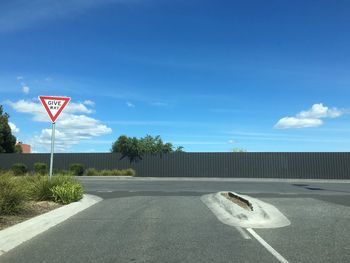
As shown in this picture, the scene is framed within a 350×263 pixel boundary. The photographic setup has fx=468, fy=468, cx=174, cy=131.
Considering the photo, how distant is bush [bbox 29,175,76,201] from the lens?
1429 cm

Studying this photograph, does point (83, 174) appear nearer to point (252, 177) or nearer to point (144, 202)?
point (252, 177)

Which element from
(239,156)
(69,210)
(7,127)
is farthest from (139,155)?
(69,210)

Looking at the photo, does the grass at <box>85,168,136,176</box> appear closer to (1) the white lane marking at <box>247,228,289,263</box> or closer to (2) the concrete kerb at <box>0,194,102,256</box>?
(2) the concrete kerb at <box>0,194,102,256</box>

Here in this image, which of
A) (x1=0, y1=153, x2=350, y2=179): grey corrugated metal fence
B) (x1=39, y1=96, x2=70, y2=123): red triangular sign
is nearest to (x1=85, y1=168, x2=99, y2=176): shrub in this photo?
(x1=0, y1=153, x2=350, y2=179): grey corrugated metal fence

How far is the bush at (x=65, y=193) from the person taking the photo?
1427cm

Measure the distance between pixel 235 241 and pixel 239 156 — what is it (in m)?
32.4

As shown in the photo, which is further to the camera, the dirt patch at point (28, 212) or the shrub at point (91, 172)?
the shrub at point (91, 172)

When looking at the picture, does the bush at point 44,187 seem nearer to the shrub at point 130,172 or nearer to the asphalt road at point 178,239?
the asphalt road at point 178,239

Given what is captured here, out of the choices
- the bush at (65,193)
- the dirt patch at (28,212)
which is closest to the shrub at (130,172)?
the bush at (65,193)

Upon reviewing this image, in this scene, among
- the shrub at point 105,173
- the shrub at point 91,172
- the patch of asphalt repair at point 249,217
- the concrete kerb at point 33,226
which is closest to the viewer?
the concrete kerb at point 33,226

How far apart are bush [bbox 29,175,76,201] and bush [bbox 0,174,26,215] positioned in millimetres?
2460

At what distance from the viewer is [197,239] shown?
921cm

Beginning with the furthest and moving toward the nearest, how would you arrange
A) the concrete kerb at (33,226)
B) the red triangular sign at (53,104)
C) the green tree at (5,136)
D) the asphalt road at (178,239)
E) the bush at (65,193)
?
1. the green tree at (5,136)
2. the red triangular sign at (53,104)
3. the bush at (65,193)
4. the concrete kerb at (33,226)
5. the asphalt road at (178,239)

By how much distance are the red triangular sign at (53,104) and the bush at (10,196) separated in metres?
3.49
